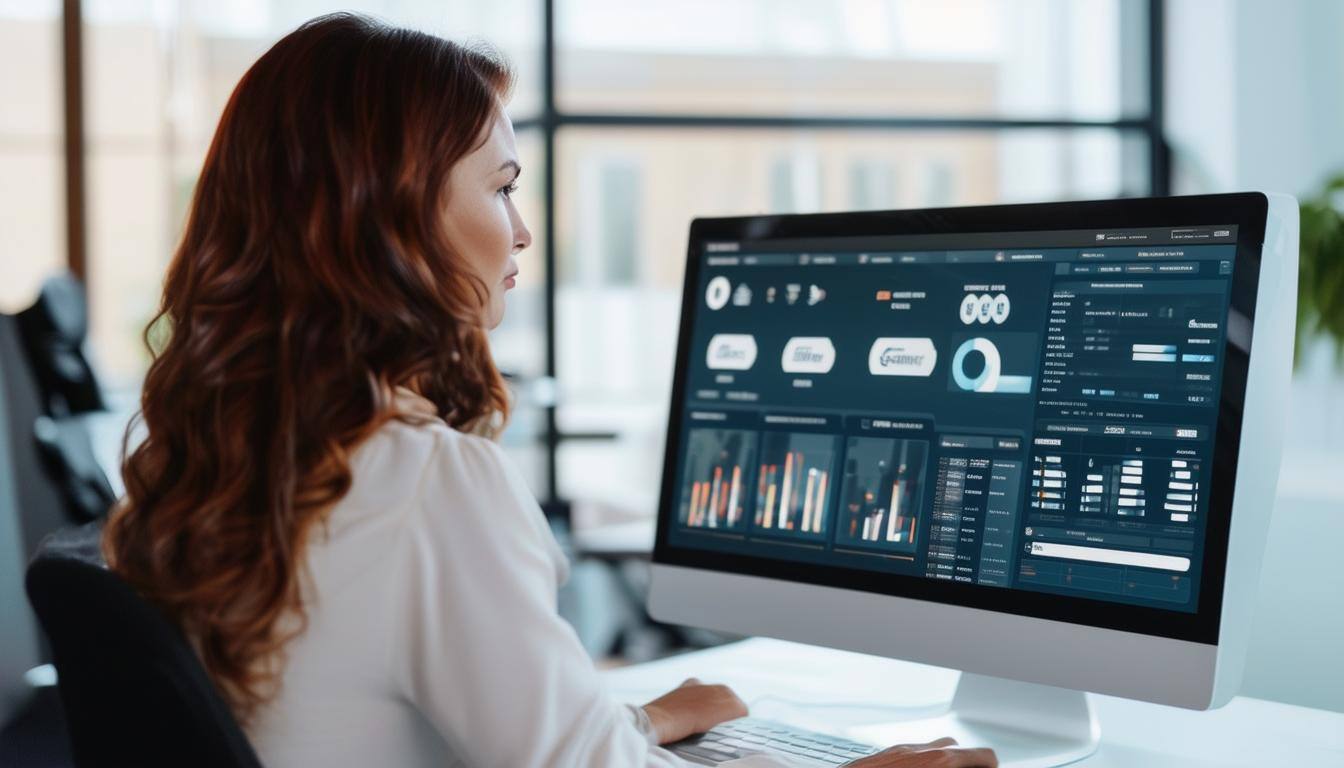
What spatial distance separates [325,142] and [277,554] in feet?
0.94

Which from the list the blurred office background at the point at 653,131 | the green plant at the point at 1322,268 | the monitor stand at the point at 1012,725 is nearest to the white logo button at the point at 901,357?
the monitor stand at the point at 1012,725

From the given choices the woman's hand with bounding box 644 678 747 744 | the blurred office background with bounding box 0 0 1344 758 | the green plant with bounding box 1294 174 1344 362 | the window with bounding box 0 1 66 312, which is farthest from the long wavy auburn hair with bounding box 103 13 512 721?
the window with bounding box 0 1 66 312

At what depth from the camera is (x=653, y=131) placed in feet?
14.3

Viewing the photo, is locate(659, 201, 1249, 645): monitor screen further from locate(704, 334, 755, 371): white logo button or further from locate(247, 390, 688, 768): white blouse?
locate(247, 390, 688, 768): white blouse

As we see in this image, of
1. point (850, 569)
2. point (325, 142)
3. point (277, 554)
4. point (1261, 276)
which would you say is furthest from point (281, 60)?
point (1261, 276)

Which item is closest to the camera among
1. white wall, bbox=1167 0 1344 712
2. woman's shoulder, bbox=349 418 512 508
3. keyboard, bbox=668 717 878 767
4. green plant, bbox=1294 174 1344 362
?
woman's shoulder, bbox=349 418 512 508

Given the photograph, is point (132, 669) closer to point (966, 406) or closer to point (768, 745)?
point (768, 745)

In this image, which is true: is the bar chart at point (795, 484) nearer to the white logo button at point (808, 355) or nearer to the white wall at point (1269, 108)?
the white logo button at point (808, 355)

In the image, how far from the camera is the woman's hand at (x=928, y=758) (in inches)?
37.5

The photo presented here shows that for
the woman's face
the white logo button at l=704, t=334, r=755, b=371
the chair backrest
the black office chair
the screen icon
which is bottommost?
the chair backrest

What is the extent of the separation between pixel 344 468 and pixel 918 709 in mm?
672

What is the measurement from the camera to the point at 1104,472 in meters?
1.05

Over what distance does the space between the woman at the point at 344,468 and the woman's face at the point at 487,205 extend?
0.06 ft

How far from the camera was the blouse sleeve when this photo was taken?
0.82 m
